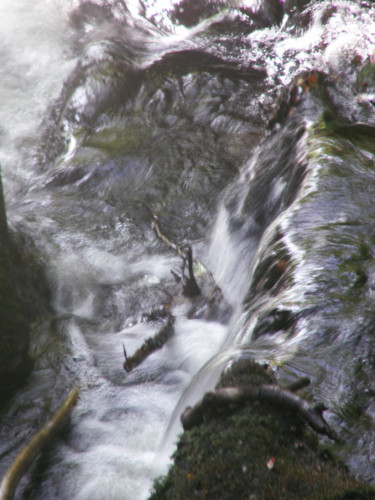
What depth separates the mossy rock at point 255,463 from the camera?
1.54m

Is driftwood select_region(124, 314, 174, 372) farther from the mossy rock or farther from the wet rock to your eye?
the mossy rock

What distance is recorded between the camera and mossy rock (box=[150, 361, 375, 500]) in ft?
5.04

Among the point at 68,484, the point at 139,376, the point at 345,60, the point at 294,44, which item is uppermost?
the point at 294,44

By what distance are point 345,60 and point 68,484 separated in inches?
326

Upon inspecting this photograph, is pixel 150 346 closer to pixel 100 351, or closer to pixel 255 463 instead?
pixel 100 351

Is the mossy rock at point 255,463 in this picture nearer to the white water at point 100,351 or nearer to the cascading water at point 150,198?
the cascading water at point 150,198

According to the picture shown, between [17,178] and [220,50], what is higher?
[220,50]

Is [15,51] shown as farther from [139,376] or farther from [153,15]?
[139,376]

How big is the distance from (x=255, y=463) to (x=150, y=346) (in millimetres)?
3260

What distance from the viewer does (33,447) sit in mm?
3518

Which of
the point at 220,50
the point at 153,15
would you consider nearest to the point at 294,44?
the point at 220,50

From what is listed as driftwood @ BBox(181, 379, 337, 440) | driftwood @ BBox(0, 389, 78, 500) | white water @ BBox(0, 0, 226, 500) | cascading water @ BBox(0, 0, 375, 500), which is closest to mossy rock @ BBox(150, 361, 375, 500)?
driftwood @ BBox(181, 379, 337, 440)

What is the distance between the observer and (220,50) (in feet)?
33.7

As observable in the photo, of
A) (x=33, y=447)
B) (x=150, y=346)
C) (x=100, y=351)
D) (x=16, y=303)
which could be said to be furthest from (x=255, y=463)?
(x=16, y=303)
